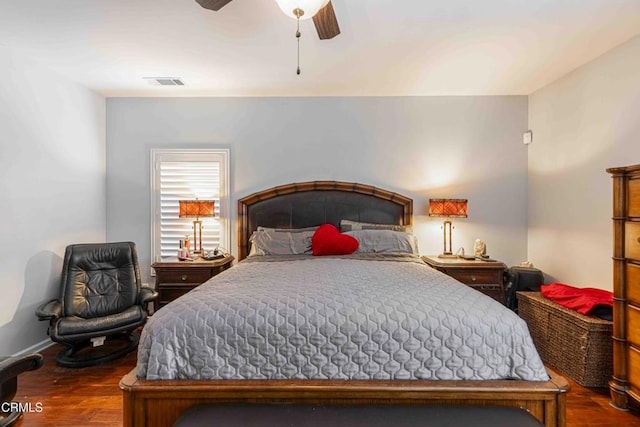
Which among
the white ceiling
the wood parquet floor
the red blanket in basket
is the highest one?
the white ceiling

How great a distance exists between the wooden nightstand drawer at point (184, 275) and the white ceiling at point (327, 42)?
Result: 1983mm

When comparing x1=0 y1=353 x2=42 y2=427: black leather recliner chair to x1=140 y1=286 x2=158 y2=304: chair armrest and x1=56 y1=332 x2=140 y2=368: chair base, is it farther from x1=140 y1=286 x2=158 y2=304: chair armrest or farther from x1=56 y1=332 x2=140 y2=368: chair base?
x1=140 y1=286 x2=158 y2=304: chair armrest

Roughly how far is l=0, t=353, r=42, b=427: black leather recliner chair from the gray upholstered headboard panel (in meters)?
Answer: 2.06

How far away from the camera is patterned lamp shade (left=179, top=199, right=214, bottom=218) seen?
3.65m

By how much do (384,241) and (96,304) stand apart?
9.24 ft

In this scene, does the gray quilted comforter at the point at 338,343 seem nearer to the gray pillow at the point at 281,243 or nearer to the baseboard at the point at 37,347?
the gray pillow at the point at 281,243

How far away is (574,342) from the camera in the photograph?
245cm

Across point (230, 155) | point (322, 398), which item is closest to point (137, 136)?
point (230, 155)

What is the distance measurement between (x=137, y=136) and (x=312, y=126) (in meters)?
2.11

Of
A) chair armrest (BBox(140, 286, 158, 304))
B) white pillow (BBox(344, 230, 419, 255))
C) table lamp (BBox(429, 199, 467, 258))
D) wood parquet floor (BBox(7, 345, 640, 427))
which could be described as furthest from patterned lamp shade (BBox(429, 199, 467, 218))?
chair armrest (BBox(140, 286, 158, 304))

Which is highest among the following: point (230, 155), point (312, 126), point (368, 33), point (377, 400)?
point (368, 33)

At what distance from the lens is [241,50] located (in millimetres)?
2801

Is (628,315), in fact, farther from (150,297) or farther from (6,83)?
(6,83)

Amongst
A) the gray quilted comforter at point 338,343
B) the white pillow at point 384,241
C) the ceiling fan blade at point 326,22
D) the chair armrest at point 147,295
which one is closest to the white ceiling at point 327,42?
the ceiling fan blade at point 326,22
